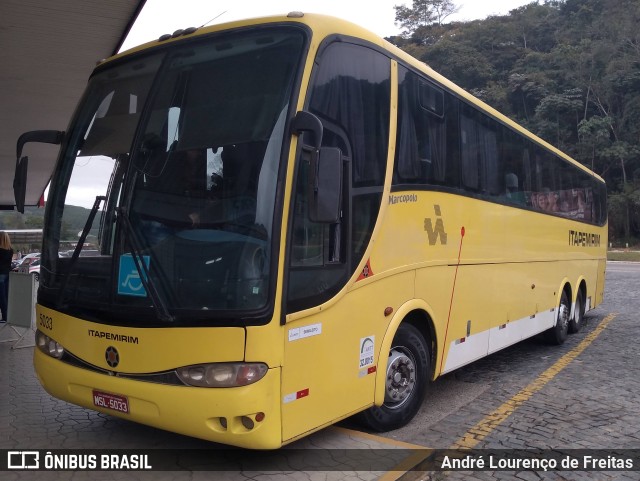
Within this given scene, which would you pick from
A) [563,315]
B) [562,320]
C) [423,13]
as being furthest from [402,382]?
[423,13]

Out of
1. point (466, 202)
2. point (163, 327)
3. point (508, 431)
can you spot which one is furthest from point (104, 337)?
point (466, 202)

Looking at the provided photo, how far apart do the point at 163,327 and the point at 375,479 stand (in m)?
1.79

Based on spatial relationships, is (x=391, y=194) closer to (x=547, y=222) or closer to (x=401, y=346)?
(x=401, y=346)

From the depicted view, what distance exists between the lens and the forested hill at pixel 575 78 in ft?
188

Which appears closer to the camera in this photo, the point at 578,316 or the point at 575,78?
the point at 578,316

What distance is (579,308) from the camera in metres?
11.1

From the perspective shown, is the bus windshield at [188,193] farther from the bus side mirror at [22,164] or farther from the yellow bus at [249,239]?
the bus side mirror at [22,164]

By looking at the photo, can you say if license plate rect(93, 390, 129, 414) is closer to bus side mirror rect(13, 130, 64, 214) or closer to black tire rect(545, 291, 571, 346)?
bus side mirror rect(13, 130, 64, 214)

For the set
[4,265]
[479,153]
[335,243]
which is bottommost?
[4,265]

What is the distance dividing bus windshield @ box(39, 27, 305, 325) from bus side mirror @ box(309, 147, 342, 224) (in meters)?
0.25

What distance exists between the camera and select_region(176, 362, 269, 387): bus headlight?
363cm

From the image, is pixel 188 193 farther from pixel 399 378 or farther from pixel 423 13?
pixel 423 13

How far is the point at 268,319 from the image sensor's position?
3629 mm

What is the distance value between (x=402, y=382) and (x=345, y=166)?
2.09m
